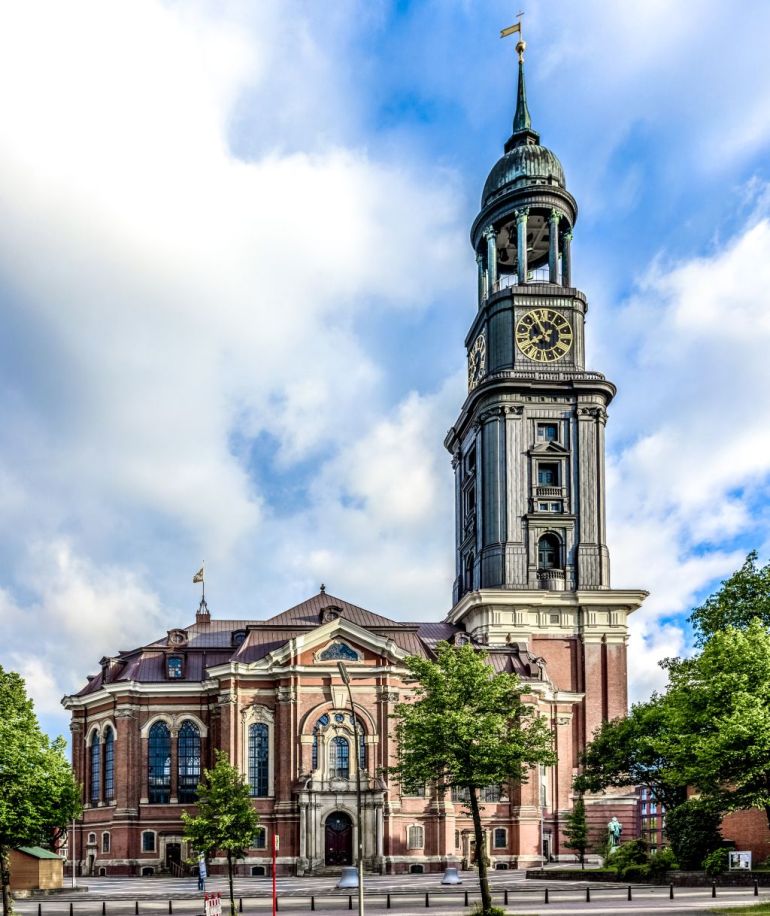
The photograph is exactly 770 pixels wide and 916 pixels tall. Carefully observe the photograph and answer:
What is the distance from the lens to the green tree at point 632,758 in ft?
216

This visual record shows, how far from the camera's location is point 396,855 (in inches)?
2699

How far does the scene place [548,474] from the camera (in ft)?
305

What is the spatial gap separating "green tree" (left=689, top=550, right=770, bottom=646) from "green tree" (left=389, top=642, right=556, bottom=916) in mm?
18888

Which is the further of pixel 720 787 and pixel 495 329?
pixel 495 329

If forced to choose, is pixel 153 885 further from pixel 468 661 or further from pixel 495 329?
pixel 495 329

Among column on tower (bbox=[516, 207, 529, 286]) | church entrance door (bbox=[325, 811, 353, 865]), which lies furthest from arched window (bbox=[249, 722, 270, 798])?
column on tower (bbox=[516, 207, 529, 286])

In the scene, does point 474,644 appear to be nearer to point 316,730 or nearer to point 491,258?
point 316,730

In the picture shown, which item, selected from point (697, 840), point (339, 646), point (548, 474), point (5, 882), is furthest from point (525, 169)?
point (5, 882)

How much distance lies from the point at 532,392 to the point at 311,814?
4119 cm

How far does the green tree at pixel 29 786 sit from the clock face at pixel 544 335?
2354 inches

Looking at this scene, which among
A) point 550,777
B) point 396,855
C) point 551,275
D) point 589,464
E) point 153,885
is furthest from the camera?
point 551,275

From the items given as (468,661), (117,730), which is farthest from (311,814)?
Answer: (468,661)

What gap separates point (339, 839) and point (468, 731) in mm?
32749

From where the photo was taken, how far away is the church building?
231ft
